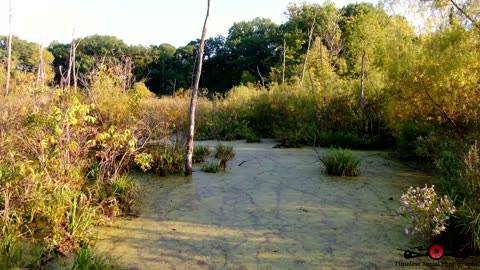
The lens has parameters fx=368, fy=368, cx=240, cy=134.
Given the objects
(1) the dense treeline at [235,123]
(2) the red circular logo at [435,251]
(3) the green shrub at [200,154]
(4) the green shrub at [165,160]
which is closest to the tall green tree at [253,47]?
(1) the dense treeline at [235,123]

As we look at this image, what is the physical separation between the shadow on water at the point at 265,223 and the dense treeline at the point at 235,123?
0.57 m

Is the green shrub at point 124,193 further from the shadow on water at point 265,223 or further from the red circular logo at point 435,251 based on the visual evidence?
the red circular logo at point 435,251

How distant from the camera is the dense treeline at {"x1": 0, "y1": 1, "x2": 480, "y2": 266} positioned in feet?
13.2

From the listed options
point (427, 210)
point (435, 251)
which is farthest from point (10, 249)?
point (435, 251)

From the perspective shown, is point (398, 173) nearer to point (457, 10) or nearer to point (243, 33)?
point (457, 10)

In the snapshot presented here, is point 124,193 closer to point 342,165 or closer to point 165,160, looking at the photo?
point 165,160

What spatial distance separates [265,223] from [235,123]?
10851 millimetres

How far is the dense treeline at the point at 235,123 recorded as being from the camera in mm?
4031

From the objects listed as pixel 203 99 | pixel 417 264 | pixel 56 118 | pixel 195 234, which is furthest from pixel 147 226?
pixel 203 99

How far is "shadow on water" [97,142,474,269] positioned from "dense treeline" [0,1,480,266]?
0.57 m

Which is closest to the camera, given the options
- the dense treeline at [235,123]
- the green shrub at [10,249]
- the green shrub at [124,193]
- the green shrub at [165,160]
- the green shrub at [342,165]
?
the green shrub at [10,249]

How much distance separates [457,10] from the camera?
7.04m

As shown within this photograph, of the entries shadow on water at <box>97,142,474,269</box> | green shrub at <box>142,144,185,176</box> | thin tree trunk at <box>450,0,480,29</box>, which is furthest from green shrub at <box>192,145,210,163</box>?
thin tree trunk at <box>450,0,480,29</box>

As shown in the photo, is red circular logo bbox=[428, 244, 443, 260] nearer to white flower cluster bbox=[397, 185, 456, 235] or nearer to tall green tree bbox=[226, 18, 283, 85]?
white flower cluster bbox=[397, 185, 456, 235]
